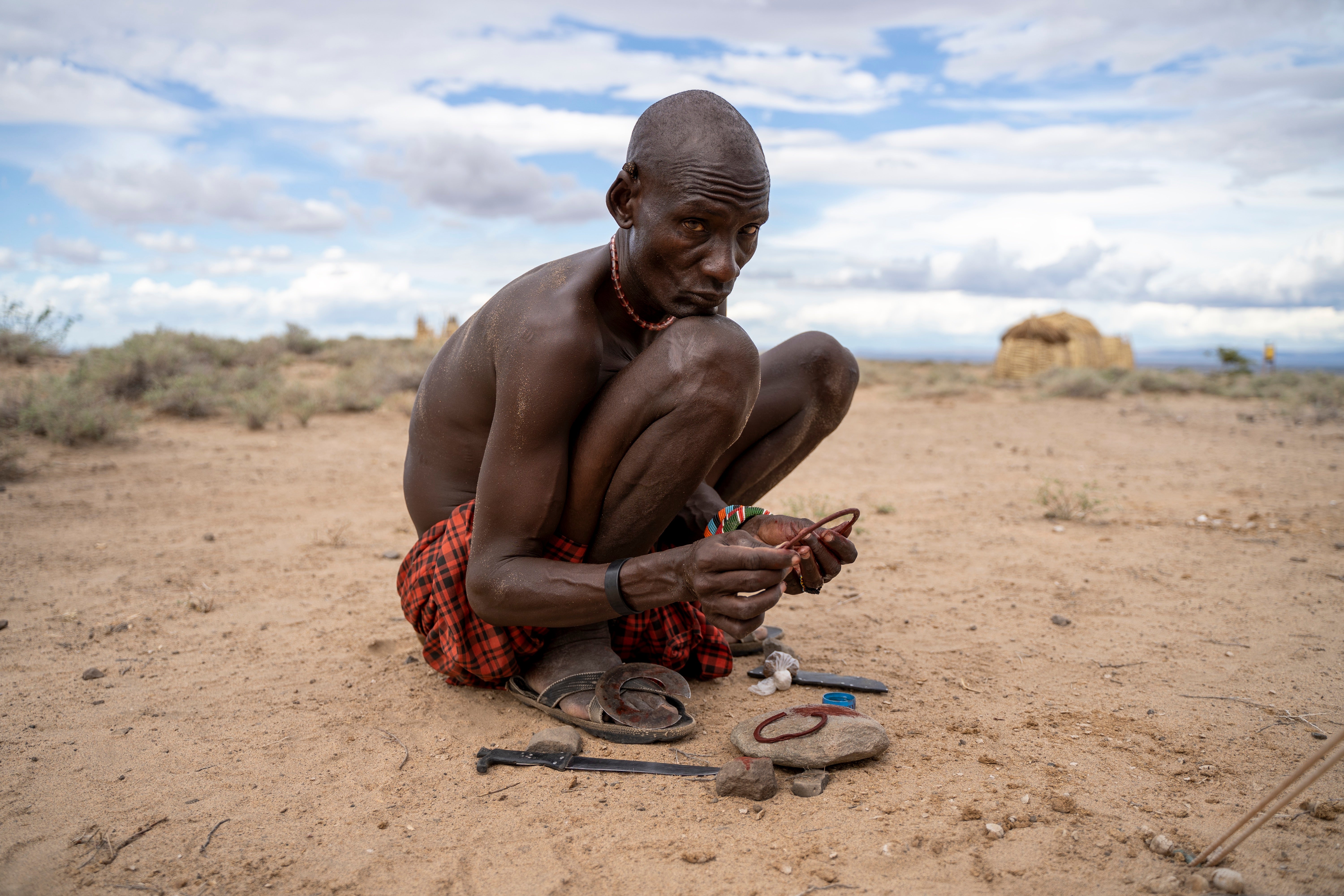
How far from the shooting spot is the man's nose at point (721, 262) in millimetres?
2115

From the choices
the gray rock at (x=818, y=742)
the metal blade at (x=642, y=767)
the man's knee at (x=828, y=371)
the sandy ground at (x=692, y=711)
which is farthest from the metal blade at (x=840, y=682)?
the man's knee at (x=828, y=371)

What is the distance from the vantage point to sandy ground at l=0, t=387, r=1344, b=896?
1.73 m

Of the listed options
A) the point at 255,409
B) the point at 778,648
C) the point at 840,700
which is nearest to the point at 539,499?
the point at 840,700

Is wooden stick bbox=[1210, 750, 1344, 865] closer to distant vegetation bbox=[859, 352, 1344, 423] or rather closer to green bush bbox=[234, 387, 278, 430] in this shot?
green bush bbox=[234, 387, 278, 430]

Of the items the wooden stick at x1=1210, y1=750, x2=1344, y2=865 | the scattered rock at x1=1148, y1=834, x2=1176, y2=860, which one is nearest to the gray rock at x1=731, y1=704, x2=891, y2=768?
the scattered rock at x1=1148, y1=834, x2=1176, y2=860

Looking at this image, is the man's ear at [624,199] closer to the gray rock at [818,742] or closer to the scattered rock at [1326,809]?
the gray rock at [818,742]

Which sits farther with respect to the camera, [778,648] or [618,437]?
→ [778,648]

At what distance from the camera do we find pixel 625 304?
2.34m

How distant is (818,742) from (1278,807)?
0.95 metres

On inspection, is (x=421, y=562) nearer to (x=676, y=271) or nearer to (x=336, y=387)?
(x=676, y=271)

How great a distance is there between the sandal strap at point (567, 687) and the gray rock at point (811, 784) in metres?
0.65

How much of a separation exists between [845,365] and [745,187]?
3.41ft

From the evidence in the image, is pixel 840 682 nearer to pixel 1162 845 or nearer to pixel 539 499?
pixel 1162 845

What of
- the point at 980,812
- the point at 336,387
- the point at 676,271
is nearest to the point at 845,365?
the point at 676,271
